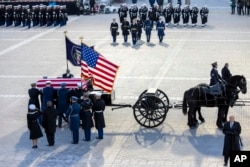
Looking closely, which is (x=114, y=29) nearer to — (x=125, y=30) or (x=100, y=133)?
(x=125, y=30)

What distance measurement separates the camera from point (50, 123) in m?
15.8

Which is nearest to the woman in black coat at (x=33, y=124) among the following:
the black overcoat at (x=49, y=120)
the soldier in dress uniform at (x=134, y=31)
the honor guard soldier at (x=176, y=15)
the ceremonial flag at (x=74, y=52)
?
the black overcoat at (x=49, y=120)

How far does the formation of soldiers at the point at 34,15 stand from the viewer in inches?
1430

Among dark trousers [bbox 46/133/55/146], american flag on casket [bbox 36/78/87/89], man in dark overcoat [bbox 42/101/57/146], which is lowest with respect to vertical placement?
dark trousers [bbox 46/133/55/146]

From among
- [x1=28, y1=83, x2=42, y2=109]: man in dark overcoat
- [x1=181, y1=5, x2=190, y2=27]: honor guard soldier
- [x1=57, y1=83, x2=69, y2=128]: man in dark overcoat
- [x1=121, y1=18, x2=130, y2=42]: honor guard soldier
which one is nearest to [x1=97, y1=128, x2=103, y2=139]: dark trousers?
[x1=57, y1=83, x2=69, y2=128]: man in dark overcoat

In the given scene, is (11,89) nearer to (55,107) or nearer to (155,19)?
(55,107)

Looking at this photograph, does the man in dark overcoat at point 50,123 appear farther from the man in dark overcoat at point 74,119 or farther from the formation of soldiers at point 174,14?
the formation of soldiers at point 174,14

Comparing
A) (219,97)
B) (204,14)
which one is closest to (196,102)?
(219,97)

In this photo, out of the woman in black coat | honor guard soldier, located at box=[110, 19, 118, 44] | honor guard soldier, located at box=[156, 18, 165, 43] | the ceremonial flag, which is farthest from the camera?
honor guard soldier, located at box=[110, 19, 118, 44]

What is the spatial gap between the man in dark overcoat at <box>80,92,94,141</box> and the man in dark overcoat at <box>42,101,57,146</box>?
2.41 ft

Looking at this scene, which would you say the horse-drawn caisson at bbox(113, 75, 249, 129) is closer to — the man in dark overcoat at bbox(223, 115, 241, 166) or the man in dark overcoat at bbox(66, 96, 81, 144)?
the man in dark overcoat at bbox(66, 96, 81, 144)

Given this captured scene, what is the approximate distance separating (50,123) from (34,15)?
2162 centimetres

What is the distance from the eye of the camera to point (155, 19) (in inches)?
1410

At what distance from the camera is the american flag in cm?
1766
